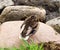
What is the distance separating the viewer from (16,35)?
666 centimetres

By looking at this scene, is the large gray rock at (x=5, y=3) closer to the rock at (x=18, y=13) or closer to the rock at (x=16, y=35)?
the rock at (x=18, y=13)

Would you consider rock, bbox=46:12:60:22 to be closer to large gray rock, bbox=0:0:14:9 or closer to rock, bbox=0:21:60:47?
large gray rock, bbox=0:0:14:9

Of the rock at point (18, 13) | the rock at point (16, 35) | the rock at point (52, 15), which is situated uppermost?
the rock at point (16, 35)

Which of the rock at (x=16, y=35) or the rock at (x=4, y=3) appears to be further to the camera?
the rock at (x=4, y=3)

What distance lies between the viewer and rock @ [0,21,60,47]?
6.29m

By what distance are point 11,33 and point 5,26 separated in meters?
0.55

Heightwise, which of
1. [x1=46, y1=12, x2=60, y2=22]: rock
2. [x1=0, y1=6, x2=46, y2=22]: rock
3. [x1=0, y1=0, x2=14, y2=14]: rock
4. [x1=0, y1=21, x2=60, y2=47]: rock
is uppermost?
[x1=0, y1=21, x2=60, y2=47]: rock

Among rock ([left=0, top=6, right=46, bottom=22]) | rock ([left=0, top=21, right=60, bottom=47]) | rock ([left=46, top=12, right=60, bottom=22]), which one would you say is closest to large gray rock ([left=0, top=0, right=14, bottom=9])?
rock ([left=0, top=6, right=46, bottom=22])

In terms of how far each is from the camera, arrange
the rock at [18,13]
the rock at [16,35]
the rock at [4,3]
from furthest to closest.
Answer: the rock at [4,3] → the rock at [18,13] → the rock at [16,35]

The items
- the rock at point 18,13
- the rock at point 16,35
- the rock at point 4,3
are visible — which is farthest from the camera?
the rock at point 4,3

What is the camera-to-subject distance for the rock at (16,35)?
20.6 feet

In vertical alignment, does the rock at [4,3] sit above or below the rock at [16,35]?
below

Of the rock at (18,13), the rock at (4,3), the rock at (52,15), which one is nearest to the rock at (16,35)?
the rock at (18,13)

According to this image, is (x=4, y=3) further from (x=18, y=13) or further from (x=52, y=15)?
(x=52, y=15)
